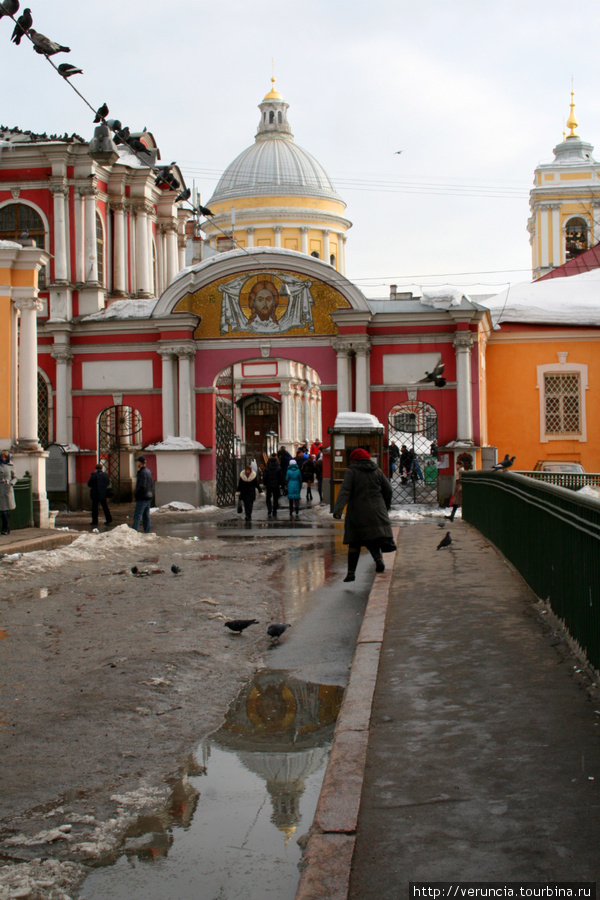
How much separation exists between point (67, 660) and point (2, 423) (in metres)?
13.4

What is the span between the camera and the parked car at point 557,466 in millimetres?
27484

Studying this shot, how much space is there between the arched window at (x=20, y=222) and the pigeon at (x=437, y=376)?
13049mm

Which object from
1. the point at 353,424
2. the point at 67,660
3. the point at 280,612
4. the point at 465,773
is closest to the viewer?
the point at 465,773

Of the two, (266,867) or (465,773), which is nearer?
(266,867)

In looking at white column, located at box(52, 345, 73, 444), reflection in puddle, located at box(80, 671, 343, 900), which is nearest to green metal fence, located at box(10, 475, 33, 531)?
white column, located at box(52, 345, 73, 444)

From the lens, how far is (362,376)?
29.0 meters

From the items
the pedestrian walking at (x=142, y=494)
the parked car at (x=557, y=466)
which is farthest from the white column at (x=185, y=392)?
the parked car at (x=557, y=466)

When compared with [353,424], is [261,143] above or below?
above

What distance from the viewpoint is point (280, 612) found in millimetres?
10898

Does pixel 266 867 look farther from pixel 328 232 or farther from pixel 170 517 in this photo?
pixel 328 232

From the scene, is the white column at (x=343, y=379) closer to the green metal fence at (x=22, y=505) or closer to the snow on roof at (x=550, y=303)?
the snow on roof at (x=550, y=303)

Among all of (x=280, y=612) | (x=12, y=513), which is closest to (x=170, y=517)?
(x=12, y=513)

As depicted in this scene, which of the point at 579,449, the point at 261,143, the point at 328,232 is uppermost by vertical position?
the point at 261,143

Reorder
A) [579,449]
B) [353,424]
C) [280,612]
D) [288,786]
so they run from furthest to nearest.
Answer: [579,449], [353,424], [280,612], [288,786]
